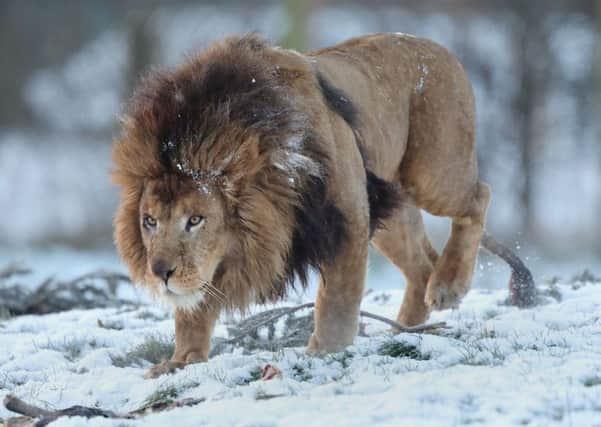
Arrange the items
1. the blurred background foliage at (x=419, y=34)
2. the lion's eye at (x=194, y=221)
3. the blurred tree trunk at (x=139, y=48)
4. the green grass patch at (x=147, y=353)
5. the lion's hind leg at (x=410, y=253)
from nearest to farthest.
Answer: the lion's eye at (x=194, y=221)
the green grass patch at (x=147, y=353)
the lion's hind leg at (x=410, y=253)
the blurred background foliage at (x=419, y=34)
the blurred tree trunk at (x=139, y=48)

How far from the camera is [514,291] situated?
7246mm

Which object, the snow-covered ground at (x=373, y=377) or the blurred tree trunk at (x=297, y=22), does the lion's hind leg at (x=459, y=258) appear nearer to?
the snow-covered ground at (x=373, y=377)

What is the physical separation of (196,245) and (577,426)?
1895 mm

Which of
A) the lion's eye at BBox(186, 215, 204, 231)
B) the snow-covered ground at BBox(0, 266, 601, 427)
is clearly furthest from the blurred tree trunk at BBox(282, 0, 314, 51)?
the lion's eye at BBox(186, 215, 204, 231)

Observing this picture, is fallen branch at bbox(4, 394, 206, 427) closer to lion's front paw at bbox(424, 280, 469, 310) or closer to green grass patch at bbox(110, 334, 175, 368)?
green grass patch at bbox(110, 334, 175, 368)

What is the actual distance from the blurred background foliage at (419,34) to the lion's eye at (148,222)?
10869mm

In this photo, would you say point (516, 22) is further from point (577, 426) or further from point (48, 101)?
point (577, 426)

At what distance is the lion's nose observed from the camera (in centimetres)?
523

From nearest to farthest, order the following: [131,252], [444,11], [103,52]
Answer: [131,252] < [444,11] < [103,52]

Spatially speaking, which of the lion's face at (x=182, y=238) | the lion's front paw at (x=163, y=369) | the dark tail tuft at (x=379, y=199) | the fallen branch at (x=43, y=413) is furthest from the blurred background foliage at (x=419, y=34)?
the fallen branch at (x=43, y=413)

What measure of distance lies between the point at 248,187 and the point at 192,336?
0.88m

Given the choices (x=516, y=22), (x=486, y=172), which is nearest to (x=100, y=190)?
(x=486, y=172)

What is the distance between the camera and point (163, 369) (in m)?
5.77

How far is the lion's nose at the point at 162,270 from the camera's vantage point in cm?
523
